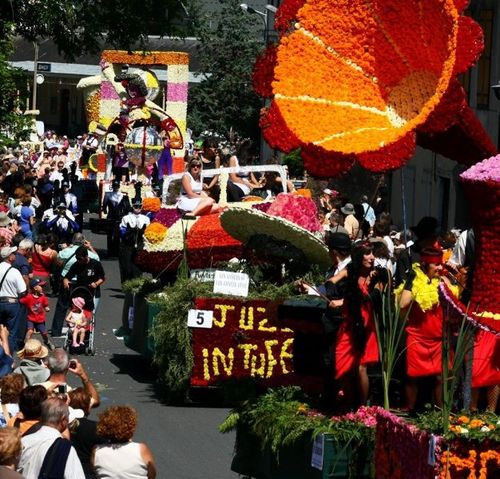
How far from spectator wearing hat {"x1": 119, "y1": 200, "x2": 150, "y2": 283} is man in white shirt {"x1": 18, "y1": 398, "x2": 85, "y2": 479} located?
15.8 m

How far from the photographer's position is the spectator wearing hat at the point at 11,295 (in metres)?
18.9

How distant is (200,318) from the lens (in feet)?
51.7

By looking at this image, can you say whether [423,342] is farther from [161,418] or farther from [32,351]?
[161,418]

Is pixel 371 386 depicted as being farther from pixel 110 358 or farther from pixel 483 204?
pixel 110 358

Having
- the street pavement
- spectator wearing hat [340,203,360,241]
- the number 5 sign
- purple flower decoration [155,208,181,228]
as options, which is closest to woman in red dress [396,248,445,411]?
the street pavement

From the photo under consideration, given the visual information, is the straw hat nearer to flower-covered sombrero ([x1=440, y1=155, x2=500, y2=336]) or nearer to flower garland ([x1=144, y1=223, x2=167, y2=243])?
flower garland ([x1=144, y1=223, x2=167, y2=243])

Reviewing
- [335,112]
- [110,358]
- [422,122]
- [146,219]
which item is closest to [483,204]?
[422,122]

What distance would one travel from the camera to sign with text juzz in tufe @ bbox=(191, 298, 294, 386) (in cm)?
1558

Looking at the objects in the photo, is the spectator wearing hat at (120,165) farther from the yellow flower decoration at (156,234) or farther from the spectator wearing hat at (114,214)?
the yellow flower decoration at (156,234)

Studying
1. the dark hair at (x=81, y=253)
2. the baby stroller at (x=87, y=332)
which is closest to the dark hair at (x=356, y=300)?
the baby stroller at (x=87, y=332)

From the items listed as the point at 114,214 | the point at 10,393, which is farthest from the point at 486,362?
the point at 114,214

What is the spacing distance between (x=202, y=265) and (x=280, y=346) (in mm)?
1999

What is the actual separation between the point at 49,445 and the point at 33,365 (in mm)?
3866

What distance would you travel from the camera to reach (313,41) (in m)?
9.04
